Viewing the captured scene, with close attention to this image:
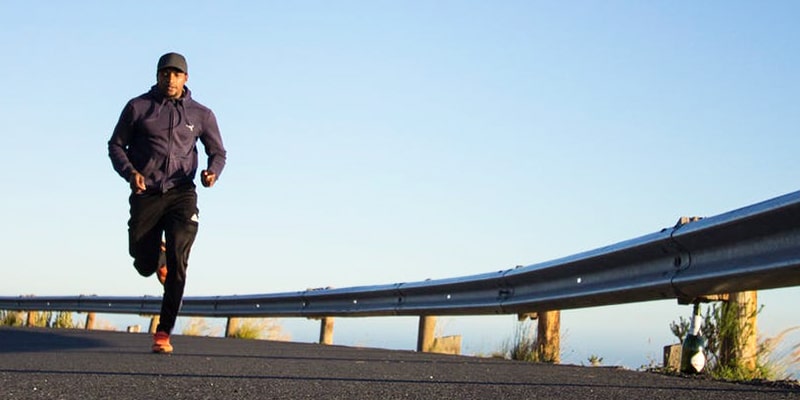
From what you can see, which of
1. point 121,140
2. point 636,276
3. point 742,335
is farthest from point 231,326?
point 742,335

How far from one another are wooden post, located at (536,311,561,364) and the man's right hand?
10.4 feet

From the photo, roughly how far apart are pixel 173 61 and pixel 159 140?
0.61 m

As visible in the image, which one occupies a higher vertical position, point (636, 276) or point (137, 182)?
point (137, 182)

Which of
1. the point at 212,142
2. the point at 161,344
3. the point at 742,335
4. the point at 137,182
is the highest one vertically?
the point at 212,142

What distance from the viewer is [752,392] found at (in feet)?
19.3

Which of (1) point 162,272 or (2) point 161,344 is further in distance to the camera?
(1) point 162,272

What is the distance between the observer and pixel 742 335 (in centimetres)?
744

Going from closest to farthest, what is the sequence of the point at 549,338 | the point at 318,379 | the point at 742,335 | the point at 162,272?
the point at 318,379 → the point at 742,335 → the point at 162,272 → the point at 549,338

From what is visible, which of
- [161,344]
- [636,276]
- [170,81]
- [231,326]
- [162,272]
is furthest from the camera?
[231,326]

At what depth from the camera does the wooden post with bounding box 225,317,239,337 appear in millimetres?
15398

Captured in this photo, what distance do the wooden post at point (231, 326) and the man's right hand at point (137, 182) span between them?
20.7 ft

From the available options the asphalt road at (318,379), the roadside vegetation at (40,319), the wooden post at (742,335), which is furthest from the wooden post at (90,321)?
the wooden post at (742,335)

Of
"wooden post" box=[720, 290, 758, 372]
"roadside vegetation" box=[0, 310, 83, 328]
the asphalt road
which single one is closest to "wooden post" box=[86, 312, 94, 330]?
"roadside vegetation" box=[0, 310, 83, 328]

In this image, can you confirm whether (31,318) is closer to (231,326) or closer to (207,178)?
(231,326)
